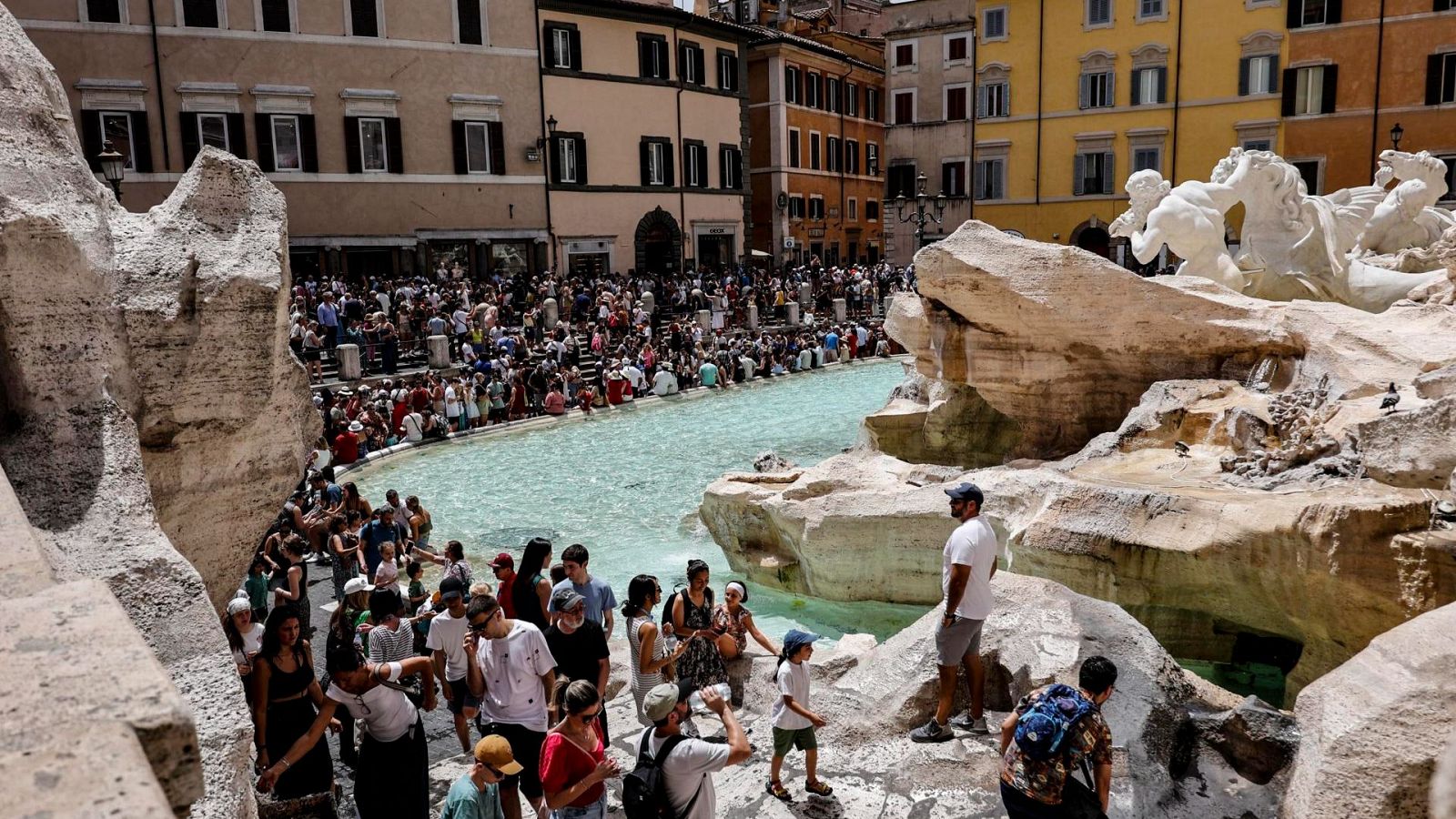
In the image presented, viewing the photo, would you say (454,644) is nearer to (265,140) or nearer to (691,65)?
(265,140)

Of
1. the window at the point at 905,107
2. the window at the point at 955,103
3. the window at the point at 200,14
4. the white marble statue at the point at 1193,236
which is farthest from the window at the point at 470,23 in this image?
the white marble statue at the point at 1193,236

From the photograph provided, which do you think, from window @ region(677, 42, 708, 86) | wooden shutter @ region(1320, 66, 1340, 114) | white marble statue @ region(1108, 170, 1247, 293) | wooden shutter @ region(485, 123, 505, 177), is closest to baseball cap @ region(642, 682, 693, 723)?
white marble statue @ region(1108, 170, 1247, 293)

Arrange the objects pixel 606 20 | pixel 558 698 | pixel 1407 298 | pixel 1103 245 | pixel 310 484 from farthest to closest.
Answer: pixel 1103 245, pixel 606 20, pixel 310 484, pixel 1407 298, pixel 558 698

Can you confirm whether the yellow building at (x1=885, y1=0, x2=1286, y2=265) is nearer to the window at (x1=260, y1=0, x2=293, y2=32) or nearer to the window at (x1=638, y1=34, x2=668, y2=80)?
the window at (x1=638, y1=34, x2=668, y2=80)

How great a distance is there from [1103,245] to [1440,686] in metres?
34.8

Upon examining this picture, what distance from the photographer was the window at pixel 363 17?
27281 millimetres

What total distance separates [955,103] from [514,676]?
123 feet

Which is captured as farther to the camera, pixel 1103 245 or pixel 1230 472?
pixel 1103 245

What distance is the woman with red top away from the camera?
13.5 feet

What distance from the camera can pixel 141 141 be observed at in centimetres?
2502

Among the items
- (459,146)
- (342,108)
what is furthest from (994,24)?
(342,108)

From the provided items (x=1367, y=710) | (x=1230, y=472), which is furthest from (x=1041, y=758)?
(x=1230, y=472)

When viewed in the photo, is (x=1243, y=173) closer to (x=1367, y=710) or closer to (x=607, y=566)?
(x=607, y=566)

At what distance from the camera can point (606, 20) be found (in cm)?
3203
